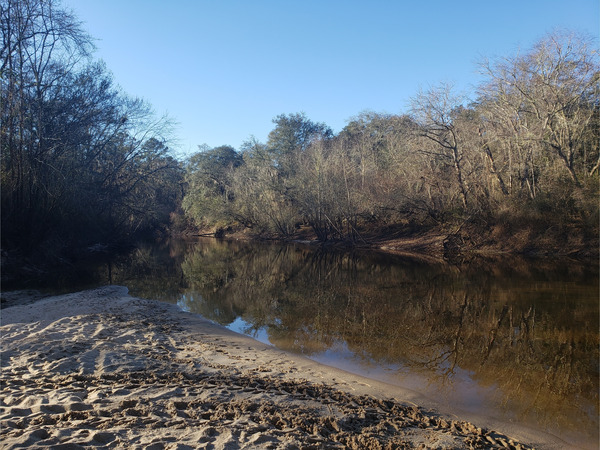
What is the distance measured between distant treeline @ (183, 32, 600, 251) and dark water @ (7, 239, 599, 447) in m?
4.72

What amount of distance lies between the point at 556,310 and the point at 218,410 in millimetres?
8817

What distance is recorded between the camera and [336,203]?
29578 millimetres

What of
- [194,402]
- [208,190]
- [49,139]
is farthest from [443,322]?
[208,190]

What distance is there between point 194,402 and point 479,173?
2428cm

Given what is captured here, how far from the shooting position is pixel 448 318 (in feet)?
29.3

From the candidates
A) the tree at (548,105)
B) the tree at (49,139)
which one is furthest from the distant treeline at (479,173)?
the tree at (49,139)

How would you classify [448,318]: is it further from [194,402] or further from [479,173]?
[479,173]

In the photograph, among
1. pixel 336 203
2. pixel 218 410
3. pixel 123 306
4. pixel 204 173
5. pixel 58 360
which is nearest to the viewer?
pixel 218 410

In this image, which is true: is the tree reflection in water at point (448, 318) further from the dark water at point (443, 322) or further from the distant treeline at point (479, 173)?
the distant treeline at point (479, 173)

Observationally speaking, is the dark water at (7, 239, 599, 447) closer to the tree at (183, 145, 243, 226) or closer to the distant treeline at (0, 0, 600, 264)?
the distant treeline at (0, 0, 600, 264)

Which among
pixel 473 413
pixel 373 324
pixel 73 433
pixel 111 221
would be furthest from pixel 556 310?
pixel 111 221

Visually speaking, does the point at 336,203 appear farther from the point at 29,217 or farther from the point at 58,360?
the point at 58,360

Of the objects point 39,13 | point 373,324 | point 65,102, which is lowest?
point 373,324

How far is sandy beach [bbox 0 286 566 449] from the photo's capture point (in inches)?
127
